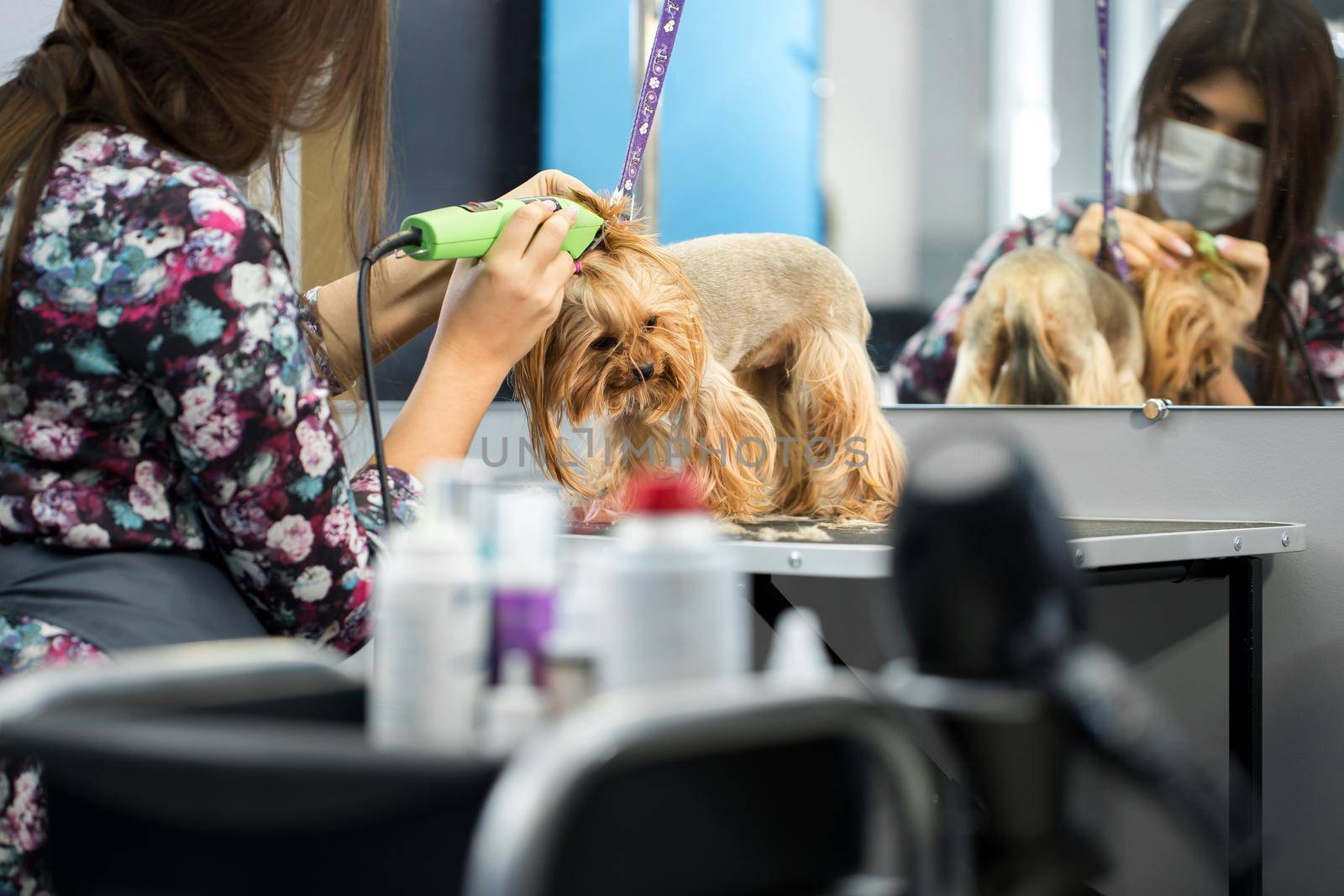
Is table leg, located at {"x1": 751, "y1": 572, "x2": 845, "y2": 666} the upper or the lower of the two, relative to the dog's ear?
lower

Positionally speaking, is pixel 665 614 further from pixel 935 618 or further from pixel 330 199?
pixel 330 199

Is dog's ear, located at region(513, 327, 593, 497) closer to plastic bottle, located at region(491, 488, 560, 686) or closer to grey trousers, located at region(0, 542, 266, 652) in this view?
grey trousers, located at region(0, 542, 266, 652)

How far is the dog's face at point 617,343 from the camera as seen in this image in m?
1.44

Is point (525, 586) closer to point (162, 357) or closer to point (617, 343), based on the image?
point (162, 357)

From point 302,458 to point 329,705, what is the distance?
0.84 feet

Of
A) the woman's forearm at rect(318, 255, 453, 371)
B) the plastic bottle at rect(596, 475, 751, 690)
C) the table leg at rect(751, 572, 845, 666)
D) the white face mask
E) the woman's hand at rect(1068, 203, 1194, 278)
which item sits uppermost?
the white face mask

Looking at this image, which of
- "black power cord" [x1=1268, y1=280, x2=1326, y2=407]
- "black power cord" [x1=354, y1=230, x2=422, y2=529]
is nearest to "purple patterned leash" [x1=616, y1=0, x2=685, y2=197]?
"black power cord" [x1=354, y1=230, x2=422, y2=529]

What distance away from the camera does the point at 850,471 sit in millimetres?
1715

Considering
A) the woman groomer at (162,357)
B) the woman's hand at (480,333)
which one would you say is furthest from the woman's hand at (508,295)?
the woman groomer at (162,357)

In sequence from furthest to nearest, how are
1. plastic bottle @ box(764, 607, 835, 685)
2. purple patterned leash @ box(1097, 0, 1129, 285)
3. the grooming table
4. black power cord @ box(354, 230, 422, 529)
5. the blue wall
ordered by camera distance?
the blue wall, purple patterned leash @ box(1097, 0, 1129, 285), the grooming table, black power cord @ box(354, 230, 422, 529), plastic bottle @ box(764, 607, 835, 685)

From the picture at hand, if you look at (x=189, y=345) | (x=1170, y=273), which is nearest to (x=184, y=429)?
(x=189, y=345)

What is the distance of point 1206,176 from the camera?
1826mm

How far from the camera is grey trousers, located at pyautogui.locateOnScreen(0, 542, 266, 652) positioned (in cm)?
92

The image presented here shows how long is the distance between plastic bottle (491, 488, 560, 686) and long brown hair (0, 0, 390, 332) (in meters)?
0.52
